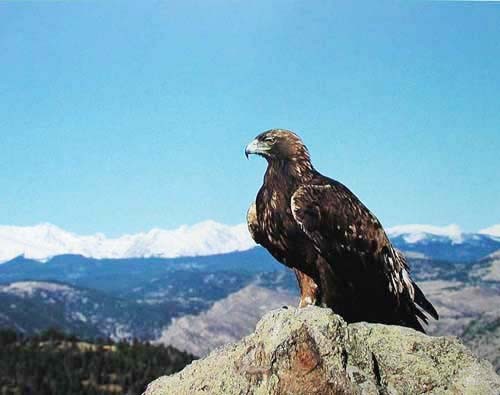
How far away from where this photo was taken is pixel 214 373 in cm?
873

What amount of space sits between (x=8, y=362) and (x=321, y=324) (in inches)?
4817

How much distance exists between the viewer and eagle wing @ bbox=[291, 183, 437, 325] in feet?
32.4

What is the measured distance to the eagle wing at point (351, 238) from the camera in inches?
389

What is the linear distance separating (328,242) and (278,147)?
148cm

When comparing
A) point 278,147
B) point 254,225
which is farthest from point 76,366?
point 278,147

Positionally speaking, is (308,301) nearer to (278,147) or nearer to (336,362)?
(278,147)

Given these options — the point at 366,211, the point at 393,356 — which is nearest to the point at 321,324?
the point at 393,356

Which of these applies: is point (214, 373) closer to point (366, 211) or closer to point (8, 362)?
point (366, 211)

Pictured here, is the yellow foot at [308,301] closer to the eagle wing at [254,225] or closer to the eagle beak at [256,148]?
the eagle wing at [254,225]

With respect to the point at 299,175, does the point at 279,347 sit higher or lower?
lower

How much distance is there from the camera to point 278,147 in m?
10.4

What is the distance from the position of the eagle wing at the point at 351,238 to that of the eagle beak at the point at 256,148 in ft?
2.55

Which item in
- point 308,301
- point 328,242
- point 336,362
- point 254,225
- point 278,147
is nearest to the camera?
point 336,362

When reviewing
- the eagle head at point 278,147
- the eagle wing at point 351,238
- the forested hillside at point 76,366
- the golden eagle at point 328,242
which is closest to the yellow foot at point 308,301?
the golden eagle at point 328,242
